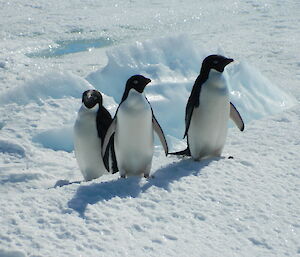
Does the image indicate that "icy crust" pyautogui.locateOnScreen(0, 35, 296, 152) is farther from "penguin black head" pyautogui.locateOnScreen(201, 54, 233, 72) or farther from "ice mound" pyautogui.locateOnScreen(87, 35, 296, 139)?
"penguin black head" pyautogui.locateOnScreen(201, 54, 233, 72)

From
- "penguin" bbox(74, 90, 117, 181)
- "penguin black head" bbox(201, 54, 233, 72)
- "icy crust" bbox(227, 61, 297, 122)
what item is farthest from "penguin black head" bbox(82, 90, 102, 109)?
"icy crust" bbox(227, 61, 297, 122)

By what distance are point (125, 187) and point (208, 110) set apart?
0.97m

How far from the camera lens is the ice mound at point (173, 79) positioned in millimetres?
5352

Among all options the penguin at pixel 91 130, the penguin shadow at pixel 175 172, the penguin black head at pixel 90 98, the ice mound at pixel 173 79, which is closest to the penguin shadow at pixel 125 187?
the penguin shadow at pixel 175 172

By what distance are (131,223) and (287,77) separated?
183 inches

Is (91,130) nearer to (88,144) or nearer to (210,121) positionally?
(88,144)

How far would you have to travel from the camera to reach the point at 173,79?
18.4 feet

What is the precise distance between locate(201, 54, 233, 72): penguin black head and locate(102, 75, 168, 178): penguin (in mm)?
526

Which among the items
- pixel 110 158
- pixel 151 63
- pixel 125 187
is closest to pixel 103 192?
pixel 125 187

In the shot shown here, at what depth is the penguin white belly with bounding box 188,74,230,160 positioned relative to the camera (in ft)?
12.5

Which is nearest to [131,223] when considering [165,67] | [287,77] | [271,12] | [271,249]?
[271,249]

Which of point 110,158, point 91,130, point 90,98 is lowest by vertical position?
point 110,158

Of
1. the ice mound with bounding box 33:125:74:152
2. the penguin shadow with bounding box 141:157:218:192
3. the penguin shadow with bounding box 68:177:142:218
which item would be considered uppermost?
the penguin shadow with bounding box 68:177:142:218

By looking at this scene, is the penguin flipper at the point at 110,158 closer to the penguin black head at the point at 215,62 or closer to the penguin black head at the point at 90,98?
the penguin black head at the point at 90,98
